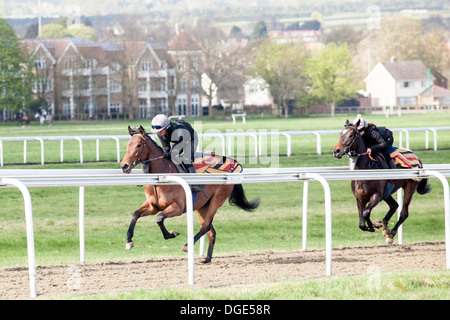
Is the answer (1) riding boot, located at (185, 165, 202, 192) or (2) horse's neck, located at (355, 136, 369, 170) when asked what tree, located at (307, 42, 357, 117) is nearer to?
(2) horse's neck, located at (355, 136, 369, 170)

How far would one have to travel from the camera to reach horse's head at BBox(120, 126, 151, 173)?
618 centimetres

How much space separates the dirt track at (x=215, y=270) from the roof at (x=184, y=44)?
56.1m

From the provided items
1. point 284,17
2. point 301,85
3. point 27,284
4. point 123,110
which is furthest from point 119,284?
point 284,17

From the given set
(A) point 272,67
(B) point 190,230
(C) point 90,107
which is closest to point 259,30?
(A) point 272,67

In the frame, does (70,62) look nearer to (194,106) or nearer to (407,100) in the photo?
(194,106)

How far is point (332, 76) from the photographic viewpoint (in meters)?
62.6

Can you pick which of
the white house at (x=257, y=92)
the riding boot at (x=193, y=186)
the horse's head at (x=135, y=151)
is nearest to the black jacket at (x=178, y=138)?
the riding boot at (x=193, y=186)

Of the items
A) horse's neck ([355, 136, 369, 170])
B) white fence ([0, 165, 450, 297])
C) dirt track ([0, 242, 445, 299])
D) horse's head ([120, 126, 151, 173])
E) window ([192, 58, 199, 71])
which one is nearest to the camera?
white fence ([0, 165, 450, 297])

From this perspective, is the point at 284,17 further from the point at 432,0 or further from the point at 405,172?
the point at 405,172

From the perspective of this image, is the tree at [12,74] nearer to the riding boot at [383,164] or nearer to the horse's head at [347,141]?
the riding boot at [383,164]

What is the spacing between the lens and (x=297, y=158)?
1806 centimetres

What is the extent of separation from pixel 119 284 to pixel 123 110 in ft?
161

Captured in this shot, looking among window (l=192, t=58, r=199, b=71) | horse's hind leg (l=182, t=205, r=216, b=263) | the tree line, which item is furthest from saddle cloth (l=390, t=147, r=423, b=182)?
window (l=192, t=58, r=199, b=71)

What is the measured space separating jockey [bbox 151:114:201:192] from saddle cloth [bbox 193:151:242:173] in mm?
101
